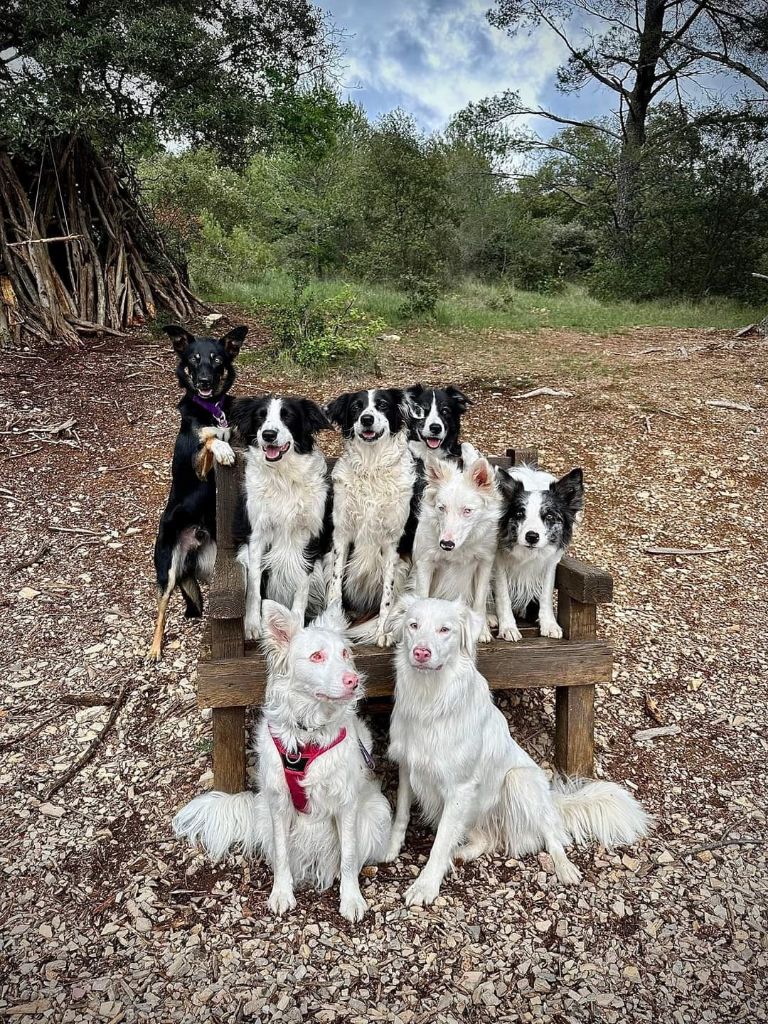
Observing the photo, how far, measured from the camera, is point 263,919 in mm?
2732

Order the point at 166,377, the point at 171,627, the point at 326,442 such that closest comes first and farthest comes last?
the point at 171,627
the point at 326,442
the point at 166,377

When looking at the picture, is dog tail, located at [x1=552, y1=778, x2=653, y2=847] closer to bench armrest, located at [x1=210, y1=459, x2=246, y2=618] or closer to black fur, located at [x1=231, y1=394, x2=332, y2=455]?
bench armrest, located at [x1=210, y1=459, x2=246, y2=618]

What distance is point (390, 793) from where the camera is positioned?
346 centimetres

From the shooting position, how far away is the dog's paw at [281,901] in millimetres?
2748

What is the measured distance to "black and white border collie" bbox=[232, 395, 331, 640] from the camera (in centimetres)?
351

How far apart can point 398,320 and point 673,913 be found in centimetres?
1209

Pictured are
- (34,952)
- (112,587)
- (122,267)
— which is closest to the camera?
(34,952)

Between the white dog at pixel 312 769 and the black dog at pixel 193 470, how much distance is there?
182 cm

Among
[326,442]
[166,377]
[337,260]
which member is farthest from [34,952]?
[337,260]

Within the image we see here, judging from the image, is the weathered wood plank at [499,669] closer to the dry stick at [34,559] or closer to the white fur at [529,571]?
the white fur at [529,571]

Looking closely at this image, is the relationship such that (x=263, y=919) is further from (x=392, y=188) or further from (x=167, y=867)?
(x=392, y=188)

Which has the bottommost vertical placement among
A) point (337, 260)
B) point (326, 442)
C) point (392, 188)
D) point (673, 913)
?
point (673, 913)

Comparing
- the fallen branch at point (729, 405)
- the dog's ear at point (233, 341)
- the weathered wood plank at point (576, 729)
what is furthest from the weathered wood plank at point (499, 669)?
the fallen branch at point (729, 405)

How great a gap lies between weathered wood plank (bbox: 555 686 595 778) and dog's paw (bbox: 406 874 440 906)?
998mm
